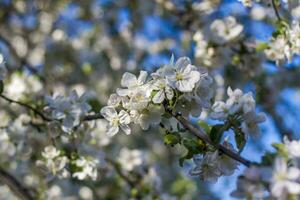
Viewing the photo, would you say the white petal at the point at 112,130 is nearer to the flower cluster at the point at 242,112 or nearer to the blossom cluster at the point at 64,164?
the flower cluster at the point at 242,112

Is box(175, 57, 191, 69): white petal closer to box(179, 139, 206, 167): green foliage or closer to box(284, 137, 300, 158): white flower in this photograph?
box(179, 139, 206, 167): green foliage

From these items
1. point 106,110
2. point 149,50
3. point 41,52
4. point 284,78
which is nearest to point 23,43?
point 41,52

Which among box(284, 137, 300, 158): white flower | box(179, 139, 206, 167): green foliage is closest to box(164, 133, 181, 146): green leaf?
box(179, 139, 206, 167): green foliage

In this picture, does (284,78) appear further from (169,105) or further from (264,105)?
(169,105)

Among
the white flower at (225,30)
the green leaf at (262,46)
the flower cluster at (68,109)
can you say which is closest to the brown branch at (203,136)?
the flower cluster at (68,109)

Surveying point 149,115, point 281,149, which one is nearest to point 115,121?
point 149,115

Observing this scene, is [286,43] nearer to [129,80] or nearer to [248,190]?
[129,80]

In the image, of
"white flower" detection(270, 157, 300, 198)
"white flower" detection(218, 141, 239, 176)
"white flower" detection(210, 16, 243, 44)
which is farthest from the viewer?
"white flower" detection(210, 16, 243, 44)

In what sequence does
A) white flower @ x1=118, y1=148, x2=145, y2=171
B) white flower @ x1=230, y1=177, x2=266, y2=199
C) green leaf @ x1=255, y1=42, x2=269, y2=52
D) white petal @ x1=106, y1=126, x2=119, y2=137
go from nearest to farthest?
Result: white flower @ x1=230, y1=177, x2=266, y2=199
white petal @ x1=106, y1=126, x2=119, y2=137
green leaf @ x1=255, y1=42, x2=269, y2=52
white flower @ x1=118, y1=148, x2=145, y2=171
